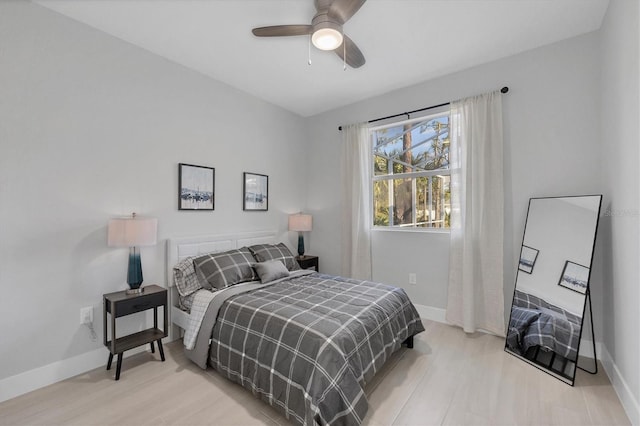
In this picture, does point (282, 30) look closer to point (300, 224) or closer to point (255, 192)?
point (255, 192)

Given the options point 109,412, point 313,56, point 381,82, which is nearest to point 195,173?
point 313,56

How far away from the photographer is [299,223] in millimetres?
4141

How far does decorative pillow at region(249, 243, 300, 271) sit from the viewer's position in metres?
3.26

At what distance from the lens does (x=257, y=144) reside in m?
3.85

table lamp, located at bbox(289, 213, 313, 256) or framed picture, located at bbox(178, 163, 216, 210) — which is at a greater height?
framed picture, located at bbox(178, 163, 216, 210)

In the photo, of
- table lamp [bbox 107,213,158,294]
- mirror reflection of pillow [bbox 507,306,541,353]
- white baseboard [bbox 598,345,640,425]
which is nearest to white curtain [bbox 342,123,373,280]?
mirror reflection of pillow [bbox 507,306,541,353]

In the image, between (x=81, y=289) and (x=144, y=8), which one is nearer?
(x=144, y=8)

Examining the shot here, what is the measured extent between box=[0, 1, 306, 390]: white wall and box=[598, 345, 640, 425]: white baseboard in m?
3.67

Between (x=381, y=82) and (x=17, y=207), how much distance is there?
11.7 ft

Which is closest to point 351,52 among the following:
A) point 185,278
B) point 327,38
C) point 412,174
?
point 327,38

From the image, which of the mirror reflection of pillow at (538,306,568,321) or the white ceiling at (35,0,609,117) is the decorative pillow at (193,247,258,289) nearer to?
the white ceiling at (35,0,609,117)

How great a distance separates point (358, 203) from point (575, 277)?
2.30 metres

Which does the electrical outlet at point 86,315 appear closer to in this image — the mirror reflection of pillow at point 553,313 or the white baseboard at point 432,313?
the white baseboard at point 432,313

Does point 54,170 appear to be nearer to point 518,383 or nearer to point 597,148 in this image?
point 518,383
